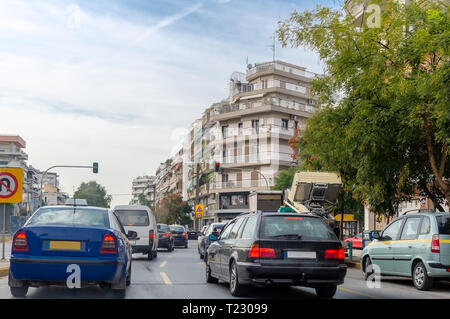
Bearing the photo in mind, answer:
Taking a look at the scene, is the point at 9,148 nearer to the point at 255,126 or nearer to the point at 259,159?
the point at 255,126

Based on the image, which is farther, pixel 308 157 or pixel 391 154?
pixel 308 157

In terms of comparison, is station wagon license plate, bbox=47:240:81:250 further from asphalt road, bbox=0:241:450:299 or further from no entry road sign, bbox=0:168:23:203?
no entry road sign, bbox=0:168:23:203

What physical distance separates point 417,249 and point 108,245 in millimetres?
7355

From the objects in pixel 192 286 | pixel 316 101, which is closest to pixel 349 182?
pixel 316 101

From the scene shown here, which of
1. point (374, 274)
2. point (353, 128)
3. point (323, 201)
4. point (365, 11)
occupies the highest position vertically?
point (365, 11)

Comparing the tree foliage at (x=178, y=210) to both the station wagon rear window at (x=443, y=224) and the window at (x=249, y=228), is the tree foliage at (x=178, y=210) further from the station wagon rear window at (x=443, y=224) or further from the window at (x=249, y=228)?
the window at (x=249, y=228)

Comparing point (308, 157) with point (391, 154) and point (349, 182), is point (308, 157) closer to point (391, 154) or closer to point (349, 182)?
point (349, 182)

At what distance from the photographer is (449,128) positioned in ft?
50.1

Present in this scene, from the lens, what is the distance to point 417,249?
14336mm

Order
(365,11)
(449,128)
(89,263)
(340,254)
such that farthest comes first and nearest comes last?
(365,11) → (449,128) → (340,254) → (89,263)

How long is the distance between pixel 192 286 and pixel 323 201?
39.8ft

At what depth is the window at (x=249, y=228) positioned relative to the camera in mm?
11383

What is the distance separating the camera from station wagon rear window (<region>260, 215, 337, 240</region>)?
11.0 metres

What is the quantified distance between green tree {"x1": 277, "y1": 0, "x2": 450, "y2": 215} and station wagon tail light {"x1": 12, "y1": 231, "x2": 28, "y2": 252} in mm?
9584
